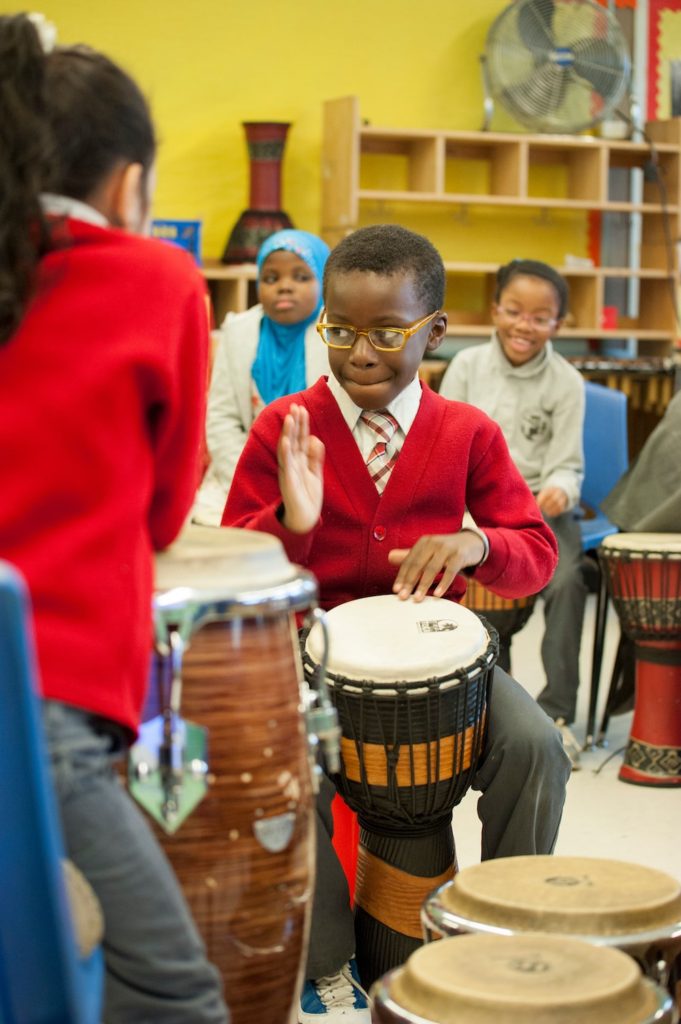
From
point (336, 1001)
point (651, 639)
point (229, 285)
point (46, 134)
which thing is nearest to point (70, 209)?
point (46, 134)

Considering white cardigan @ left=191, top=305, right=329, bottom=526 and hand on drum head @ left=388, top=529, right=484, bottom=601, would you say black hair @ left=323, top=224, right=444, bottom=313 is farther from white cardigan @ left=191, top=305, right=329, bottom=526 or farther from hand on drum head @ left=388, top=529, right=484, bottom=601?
white cardigan @ left=191, top=305, right=329, bottom=526

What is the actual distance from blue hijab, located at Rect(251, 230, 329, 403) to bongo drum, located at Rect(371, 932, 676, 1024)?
2762 millimetres

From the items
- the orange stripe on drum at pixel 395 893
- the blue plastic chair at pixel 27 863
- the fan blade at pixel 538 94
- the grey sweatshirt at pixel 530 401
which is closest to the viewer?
the blue plastic chair at pixel 27 863

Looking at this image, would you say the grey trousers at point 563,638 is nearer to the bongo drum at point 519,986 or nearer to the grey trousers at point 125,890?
the bongo drum at point 519,986

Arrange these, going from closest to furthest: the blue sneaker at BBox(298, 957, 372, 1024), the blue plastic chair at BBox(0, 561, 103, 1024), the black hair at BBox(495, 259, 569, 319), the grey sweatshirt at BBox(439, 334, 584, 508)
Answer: the blue plastic chair at BBox(0, 561, 103, 1024) → the blue sneaker at BBox(298, 957, 372, 1024) → the grey sweatshirt at BBox(439, 334, 584, 508) → the black hair at BBox(495, 259, 569, 319)

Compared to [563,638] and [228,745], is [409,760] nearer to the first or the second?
[228,745]

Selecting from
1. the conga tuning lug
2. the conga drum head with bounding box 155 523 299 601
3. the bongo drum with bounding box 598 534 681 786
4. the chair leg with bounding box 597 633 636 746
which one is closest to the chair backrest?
the chair leg with bounding box 597 633 636 746

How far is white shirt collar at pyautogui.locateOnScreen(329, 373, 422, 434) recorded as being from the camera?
2295mm

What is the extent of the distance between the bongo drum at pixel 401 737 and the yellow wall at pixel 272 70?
16.5 feet

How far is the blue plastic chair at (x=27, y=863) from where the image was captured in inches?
43.4

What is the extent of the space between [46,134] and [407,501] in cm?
104

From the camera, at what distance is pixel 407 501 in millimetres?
2232

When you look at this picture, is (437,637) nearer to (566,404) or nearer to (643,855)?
(643,855)

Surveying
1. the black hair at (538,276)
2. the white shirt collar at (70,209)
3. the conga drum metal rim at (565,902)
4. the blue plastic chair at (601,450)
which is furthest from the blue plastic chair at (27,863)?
the black hair at (538,276)
